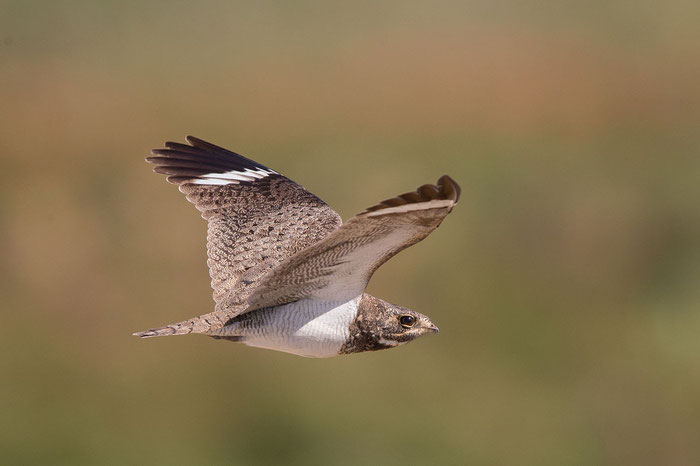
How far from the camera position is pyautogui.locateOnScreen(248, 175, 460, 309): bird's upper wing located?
17.0ft

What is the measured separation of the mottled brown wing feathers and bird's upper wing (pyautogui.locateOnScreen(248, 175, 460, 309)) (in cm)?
39

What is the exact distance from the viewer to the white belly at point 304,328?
6090 mm

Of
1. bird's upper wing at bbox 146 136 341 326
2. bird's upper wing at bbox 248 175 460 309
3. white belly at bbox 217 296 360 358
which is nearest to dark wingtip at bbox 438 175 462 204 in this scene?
bird's upper wing at bbox 248 175 460 309

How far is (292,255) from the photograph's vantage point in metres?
5.78

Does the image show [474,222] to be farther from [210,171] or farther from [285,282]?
[285,282]

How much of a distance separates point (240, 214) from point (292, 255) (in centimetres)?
165

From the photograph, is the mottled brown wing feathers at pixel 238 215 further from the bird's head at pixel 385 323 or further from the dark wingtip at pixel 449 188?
the dark wingtip at pixel 449 188

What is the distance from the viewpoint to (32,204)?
17.7 meters

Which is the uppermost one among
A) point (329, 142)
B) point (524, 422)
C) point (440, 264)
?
point (329, 142)

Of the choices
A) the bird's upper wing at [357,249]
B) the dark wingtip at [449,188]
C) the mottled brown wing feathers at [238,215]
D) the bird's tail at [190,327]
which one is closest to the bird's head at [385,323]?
the bird's upper wing at [357,249]

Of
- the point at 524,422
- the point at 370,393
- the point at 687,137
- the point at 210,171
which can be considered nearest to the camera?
the point at 210,171

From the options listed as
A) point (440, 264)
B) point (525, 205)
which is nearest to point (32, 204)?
point (440, 264)

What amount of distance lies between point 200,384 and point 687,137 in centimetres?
1142

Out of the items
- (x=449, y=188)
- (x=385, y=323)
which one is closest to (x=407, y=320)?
(x=385, y=323)
